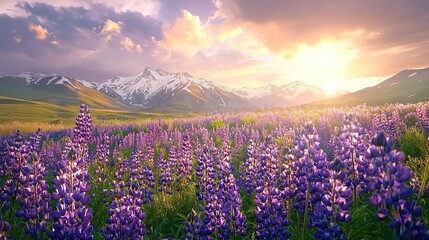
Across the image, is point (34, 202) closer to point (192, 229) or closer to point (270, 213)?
point (192, 229)

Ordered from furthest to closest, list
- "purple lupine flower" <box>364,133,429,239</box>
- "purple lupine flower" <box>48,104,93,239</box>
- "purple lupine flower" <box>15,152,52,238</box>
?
"purple lupine flower" <box>15,152,52,238</box> < "purple lupine flower" <box>48,104,93,239</box> < "purple lupine flower" <box>364,133,429,239</box>

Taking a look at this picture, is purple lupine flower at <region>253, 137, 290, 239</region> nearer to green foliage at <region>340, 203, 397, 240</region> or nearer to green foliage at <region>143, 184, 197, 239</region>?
green foliage at <region>340, 203, 397, 240</region>

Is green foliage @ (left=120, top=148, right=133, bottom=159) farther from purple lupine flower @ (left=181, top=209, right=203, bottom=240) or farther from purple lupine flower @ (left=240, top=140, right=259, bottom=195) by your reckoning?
purple lupine flower @ (left=181, top=209, right=203, bottom=240)

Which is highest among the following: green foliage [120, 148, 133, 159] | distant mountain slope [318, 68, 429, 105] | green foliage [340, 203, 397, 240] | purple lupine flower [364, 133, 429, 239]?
distant mountain slope [318, 68, 429, 105]

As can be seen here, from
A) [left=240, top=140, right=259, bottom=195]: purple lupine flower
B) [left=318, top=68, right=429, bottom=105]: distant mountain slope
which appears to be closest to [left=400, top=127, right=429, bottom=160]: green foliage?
[left=240, top=140, right=259, bottom=195]: purple lupine flower

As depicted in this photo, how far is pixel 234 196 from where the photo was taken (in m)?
4.23

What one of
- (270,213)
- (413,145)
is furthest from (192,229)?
(413,145)

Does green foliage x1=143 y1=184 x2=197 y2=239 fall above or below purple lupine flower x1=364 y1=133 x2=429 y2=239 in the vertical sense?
below

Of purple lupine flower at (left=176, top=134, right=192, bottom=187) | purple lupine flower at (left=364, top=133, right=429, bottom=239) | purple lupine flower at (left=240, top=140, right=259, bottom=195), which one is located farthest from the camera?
purple lupine flower at (left=176, top=134, right=192, bottom=187)

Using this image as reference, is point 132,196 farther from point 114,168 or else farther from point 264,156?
point 114,168

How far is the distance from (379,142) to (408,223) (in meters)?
0.65

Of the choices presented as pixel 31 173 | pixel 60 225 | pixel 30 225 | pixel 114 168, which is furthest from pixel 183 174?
pixel 60 225

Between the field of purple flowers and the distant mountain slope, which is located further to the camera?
the distant mountain slope

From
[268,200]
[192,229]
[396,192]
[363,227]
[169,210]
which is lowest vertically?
[169,210]
